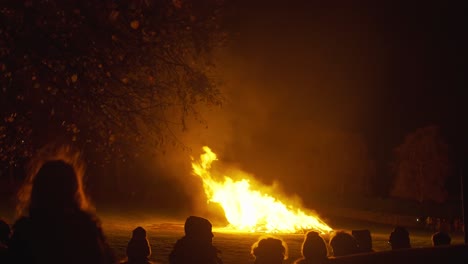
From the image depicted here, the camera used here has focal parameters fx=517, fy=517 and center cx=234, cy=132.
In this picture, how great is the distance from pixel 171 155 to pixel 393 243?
27.2m

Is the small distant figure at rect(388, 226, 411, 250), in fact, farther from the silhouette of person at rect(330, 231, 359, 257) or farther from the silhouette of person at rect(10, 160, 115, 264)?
the silhouette of person at rect(10, 160, 115, 264)

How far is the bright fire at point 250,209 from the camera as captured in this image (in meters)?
22.7

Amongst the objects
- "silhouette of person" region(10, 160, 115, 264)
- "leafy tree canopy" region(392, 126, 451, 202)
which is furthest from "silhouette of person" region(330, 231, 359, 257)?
"leafy tree canopy" region(392, 126, 451, 202)

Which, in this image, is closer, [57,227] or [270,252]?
[57,227]

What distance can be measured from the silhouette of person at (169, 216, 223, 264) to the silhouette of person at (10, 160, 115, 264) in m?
1.73

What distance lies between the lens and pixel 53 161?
153 inches

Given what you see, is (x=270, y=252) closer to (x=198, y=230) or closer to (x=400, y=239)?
(x=198, y=230)

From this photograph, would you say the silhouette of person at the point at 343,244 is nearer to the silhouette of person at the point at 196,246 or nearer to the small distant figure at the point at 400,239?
the silhouette of person at the point at 196,246

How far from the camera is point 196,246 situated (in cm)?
558

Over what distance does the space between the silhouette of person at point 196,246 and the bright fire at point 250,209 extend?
1672 centimetres

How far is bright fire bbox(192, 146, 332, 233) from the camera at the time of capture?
893 inches

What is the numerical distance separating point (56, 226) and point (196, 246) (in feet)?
6.84

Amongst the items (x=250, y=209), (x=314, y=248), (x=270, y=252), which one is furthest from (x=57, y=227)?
(x=250, y=209)

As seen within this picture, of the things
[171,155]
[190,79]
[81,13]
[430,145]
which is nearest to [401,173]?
[430,145]
